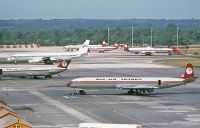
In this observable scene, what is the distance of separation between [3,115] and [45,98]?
65423 mm

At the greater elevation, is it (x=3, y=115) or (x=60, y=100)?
(x=3, y=115)

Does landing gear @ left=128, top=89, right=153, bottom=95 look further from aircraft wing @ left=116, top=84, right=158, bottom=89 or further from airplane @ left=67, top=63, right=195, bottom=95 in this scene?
aircraft wing @ left=116, top=84, right=158, bottom=89

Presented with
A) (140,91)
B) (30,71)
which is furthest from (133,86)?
(30,71)

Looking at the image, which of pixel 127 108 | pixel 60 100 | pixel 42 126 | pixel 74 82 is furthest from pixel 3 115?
pixel 74 82

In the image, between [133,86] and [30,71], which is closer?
[133,86]

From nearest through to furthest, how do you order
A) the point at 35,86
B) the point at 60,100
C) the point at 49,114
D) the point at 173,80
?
the point at 49,114, the point at 60,100, the point at 173,80, the point at 35,86

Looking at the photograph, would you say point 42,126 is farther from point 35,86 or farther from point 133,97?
point 35,86

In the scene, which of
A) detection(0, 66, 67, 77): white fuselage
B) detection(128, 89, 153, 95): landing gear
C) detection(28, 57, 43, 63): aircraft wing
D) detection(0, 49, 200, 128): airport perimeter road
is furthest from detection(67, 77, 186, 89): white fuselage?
detection(28, 57, 43, 63): aircraft wing

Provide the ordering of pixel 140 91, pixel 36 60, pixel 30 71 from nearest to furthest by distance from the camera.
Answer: pixel 140 91, pixel 30 71, pixel 36 60

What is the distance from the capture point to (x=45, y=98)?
97000 millimetres

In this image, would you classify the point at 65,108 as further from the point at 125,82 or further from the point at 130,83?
the point at 130,83

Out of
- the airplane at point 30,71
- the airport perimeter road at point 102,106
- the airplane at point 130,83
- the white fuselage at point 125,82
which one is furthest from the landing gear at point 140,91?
the airplane at point 30,71

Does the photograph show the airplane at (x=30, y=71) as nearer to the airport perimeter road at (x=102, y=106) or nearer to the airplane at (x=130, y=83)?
the airport perimeter road at (x=102, y=106)

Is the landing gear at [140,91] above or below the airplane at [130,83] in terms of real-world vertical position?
below
